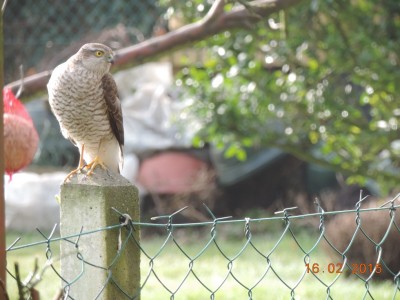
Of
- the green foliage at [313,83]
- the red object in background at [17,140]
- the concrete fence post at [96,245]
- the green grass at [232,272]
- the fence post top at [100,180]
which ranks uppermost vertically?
the fence post top at [100,180]

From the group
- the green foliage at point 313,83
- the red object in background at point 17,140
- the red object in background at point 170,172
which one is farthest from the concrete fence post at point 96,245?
the red object in background at point 170,172

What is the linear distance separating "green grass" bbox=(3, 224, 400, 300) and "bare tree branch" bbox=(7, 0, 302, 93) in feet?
3.43

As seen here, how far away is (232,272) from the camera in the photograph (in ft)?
20.3

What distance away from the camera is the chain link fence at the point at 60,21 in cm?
A: 924

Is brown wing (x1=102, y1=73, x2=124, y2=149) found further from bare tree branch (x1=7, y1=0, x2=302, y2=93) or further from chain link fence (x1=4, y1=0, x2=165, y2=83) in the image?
chain link fence (x1=4, y1=0, x2=165, y2=83)

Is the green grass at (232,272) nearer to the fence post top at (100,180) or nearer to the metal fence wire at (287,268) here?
the metal fence wire at (287,268)

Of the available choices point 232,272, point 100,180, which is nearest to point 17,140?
point 100,180

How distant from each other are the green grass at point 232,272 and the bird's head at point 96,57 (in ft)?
3.60

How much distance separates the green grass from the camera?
5305 millimetres

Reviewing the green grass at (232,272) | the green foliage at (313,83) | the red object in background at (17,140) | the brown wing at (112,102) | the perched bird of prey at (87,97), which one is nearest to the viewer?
the red object in background at (17,140)

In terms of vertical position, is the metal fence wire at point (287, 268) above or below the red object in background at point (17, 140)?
below

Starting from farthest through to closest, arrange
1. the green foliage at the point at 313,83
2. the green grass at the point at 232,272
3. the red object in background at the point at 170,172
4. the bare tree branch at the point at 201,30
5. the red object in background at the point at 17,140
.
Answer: the red object in background at the point at 170,172 < the green grass at the point at 232,272 < the green foliage at the point at 313,83 < the bare tree branch at the point at 201,30 < the red object in background at the point at 17,140

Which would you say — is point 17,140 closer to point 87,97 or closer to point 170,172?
point 87,97

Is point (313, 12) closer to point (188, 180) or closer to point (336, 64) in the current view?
point (336, 64)
